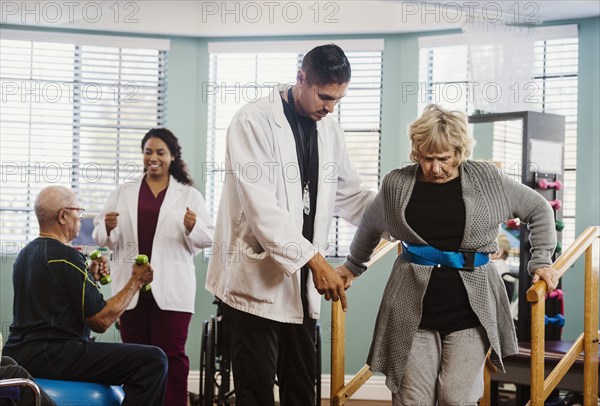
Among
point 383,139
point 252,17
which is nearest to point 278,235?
point 383,139

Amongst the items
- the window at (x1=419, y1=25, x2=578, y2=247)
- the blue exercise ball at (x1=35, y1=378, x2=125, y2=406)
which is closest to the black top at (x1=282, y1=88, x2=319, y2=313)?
the blue exercise ball at (x1=35, y1=378, x2=125, y2=406)

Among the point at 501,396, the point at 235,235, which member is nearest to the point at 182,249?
the point at 235,235

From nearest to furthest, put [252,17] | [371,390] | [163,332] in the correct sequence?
[163,332], [371,390], [252,17]

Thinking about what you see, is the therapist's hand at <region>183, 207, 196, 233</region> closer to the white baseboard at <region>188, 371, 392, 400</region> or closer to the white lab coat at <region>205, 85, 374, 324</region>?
the white lab coat at <region>205, 85, 374, 324</region>

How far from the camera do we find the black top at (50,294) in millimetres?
2902

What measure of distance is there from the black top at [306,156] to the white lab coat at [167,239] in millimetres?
1519

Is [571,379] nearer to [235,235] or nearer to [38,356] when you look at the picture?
[235,235]

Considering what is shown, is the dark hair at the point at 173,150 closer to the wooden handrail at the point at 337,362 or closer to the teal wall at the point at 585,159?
the wooden handrail at the point at 337,362

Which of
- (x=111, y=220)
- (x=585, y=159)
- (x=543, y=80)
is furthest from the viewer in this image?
(x=543, y=80)

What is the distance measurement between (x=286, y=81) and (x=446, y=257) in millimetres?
3171

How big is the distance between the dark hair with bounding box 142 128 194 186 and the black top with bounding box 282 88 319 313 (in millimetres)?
1694

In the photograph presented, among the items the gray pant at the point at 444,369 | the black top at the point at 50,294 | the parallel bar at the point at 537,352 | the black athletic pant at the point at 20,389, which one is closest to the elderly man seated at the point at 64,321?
the black top at the point at 50,294

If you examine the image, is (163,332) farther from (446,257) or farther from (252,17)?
(252,17)

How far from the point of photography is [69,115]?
5145 millimetres
